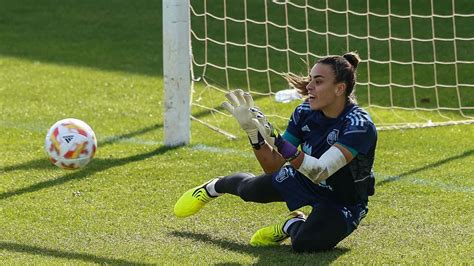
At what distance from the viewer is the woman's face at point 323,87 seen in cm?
570

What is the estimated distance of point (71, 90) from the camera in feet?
33.4

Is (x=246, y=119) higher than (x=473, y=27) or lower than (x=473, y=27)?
higher

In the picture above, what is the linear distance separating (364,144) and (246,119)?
0.69 metres

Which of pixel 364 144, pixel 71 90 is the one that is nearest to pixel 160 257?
pixel 364 144

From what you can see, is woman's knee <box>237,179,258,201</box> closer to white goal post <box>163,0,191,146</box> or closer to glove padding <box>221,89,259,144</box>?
glove padding <box>221,89,259,144</box>

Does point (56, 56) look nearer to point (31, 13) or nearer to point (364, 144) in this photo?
point (31, 13)

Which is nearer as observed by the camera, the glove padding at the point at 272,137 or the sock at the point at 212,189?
the glove padding at the point at 272,137

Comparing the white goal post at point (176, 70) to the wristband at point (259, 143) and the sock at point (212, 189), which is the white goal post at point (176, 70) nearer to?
the sock at point (212, 189)

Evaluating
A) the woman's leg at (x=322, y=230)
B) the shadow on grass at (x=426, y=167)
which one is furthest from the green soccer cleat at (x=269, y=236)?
the shadow on grass at (x=426, y=167)

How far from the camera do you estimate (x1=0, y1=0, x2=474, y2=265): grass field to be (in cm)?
570

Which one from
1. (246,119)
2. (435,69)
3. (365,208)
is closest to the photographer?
(246,119)

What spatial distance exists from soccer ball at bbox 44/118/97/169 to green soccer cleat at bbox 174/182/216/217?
944mm

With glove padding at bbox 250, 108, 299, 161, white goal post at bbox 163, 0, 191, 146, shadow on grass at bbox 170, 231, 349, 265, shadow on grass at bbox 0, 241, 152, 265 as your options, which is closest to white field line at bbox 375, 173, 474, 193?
shadow on grass at bbox 170, 231, 349, 265

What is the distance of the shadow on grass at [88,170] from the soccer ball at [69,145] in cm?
28
